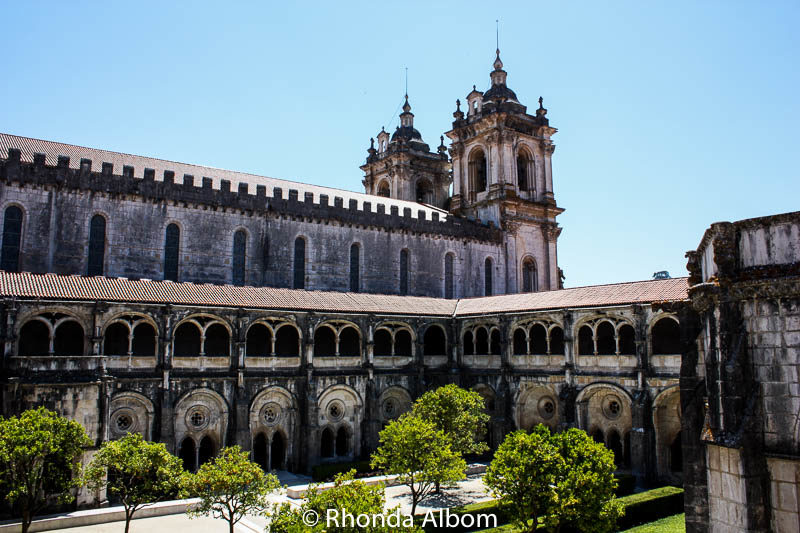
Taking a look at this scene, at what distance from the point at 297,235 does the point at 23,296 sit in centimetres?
1774

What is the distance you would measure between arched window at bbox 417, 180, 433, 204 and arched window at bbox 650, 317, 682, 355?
3454 cm

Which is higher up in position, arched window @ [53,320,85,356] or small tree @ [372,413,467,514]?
arched window @ [53,320,85,356]

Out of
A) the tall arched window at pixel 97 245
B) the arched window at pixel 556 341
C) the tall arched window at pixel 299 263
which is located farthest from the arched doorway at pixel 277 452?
the arched window at pixel 556 341

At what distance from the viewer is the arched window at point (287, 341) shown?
117 feet

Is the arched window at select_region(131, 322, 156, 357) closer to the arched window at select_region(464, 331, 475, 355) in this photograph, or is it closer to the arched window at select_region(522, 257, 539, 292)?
the arched window at select_region(464, 331, 475, 355)

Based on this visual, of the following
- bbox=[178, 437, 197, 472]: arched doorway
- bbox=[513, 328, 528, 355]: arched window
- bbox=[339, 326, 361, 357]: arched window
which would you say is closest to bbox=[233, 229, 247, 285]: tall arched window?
bbox=[339, 326, 361, 357]: arched window

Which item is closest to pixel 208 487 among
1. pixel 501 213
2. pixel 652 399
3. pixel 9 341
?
pixel 9 341

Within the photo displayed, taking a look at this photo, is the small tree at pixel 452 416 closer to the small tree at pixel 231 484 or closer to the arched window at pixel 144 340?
the small tree at pixel 231 484

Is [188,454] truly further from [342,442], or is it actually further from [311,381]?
[342,442]

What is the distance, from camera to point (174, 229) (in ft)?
121

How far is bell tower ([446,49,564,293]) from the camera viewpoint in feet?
171

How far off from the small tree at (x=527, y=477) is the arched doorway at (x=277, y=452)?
16.9 metres

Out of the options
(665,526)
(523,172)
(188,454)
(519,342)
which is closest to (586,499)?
(665,526)

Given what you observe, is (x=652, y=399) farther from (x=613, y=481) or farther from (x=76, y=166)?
(x=76, y=166)
